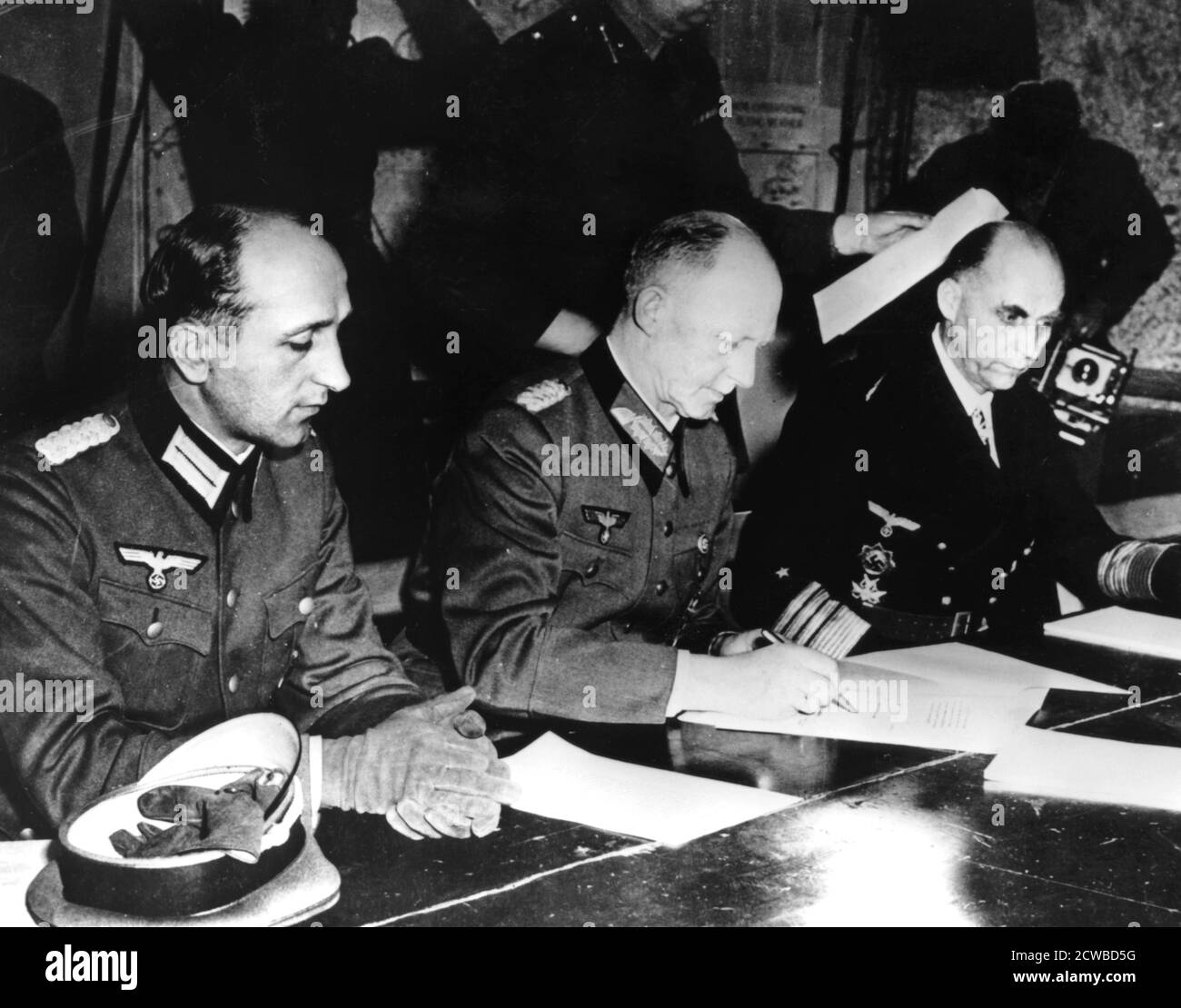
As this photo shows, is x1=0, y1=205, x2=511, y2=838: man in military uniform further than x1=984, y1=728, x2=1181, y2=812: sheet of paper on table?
No

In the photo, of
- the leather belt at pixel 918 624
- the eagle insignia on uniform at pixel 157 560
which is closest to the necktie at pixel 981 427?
the leather belt at pixel 918 624

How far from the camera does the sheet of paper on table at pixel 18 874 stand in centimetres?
117

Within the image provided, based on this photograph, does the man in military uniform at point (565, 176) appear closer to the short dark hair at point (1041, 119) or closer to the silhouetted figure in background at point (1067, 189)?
the silhouetted figure in background at point (1067, 189)

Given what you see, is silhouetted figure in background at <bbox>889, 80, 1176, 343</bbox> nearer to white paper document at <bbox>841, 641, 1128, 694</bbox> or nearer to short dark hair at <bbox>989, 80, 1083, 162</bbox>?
short dark hair at <bbox>989, 80, 1083, 162</bbox>

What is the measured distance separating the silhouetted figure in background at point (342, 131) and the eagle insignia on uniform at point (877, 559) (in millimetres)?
1010

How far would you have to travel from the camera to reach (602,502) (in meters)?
2.06

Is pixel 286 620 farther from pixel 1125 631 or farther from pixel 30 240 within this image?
pixel 1125 631

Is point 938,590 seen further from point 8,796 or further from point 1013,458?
point 8,796

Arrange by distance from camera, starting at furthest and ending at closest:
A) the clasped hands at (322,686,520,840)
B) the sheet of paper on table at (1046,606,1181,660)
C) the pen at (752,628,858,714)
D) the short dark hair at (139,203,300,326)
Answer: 1. the sheet of paper on table at (1046,606,1181,660)
2. the pen at (752,628,858,714)
3. the short dark hair at (139,203,300,326)
4. the clasped hands at (322,686,520,840)

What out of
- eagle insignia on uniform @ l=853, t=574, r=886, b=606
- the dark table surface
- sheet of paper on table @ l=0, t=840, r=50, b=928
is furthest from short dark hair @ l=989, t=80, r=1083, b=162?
sheet of paper on table @ l=0, t=840, r=50, b=928

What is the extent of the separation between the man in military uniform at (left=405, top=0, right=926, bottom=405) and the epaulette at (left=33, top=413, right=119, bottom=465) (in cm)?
85

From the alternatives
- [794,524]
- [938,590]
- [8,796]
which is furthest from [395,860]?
[938,590]

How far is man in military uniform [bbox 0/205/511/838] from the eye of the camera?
1.43m
